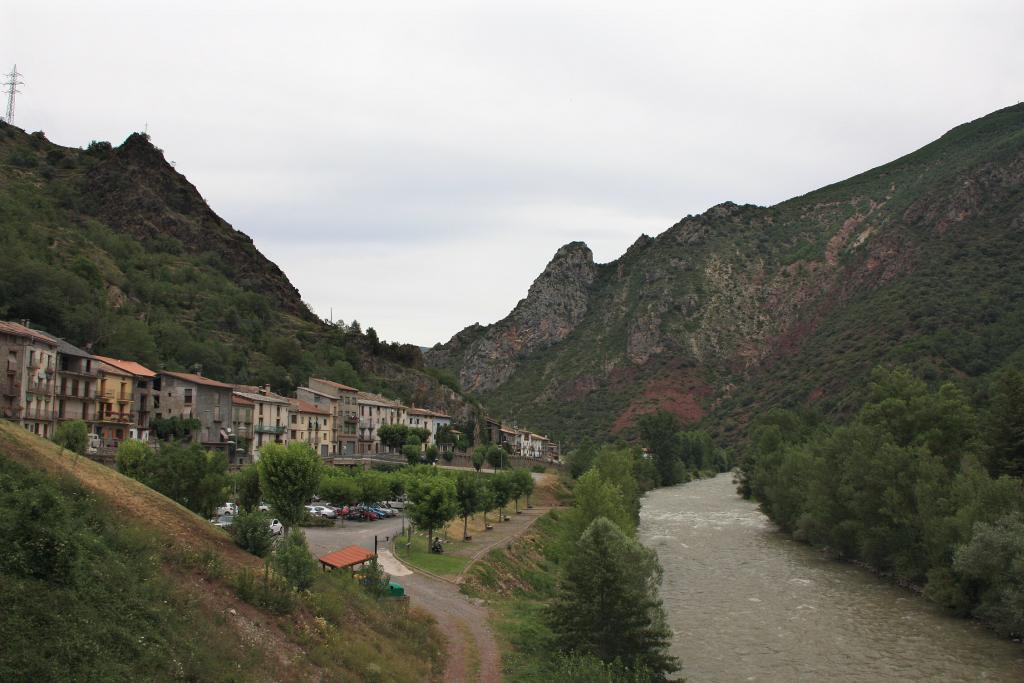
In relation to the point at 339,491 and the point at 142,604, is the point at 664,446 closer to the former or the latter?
the point at 339,491

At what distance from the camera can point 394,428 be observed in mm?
111250

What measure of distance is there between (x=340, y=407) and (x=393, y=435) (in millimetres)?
8611

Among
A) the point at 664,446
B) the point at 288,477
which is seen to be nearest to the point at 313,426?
the point at 288,477

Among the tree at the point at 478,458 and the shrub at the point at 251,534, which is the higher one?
the shrub at the point at 251,534

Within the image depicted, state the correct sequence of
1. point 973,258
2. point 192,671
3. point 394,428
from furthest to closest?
1. point 973,258
2. point 394,428
3. point 192,671

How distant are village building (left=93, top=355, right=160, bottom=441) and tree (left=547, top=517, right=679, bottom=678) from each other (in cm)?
5649

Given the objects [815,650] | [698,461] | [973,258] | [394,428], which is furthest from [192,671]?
[973,258]

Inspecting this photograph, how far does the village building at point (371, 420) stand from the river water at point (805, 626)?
5757 cm

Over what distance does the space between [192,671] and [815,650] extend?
29.3m

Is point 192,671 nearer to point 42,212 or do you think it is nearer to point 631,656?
point 631,656

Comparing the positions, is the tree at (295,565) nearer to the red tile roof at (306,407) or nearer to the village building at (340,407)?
the red tile roof at (306,407)

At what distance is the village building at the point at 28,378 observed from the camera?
58906 millimetres

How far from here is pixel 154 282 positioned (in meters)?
134

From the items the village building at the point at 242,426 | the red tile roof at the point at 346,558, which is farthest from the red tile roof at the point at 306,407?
the red tile roof at the point at 346,558
